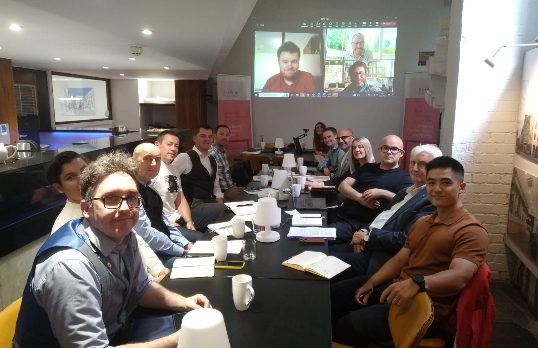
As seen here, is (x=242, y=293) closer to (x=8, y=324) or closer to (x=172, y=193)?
(x=8, y=324)

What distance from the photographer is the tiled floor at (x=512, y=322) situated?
245cm

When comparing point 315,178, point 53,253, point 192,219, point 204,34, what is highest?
point 204,34

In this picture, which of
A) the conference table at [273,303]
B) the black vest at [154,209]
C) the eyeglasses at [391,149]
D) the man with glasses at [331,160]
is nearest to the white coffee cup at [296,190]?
the eyeglasses at [391,149]

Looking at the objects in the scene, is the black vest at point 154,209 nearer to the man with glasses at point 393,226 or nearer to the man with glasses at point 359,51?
the man with glasses at point 393,226

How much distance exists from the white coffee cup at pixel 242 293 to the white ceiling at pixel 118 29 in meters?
2.12

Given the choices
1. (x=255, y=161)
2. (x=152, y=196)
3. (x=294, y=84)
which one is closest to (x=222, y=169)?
(x=255, y=161)

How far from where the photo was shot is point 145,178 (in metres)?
2.68

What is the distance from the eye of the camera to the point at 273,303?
4.87 ft

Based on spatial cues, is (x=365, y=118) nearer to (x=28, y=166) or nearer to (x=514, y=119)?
(x=514, y=119)

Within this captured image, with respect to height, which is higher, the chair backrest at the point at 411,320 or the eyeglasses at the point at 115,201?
the eyeglasses at the point at 115,201

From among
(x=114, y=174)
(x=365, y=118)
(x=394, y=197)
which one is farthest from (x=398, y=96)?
(x=114, y=174)

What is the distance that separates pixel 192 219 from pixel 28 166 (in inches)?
55.9

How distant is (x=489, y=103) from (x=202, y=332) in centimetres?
307

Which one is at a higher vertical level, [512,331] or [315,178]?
[315,178]
